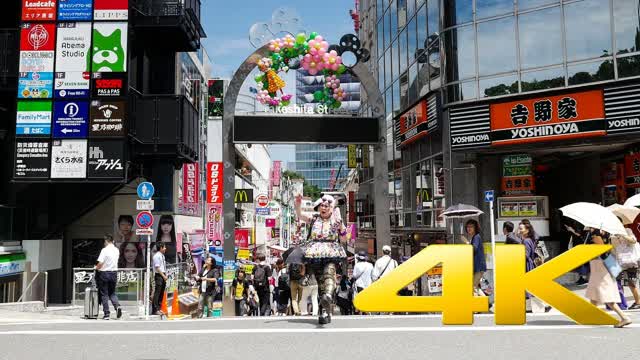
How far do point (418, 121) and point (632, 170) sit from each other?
28.1 ft

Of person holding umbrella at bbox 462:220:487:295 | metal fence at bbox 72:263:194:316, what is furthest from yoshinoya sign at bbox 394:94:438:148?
metal fence at bbox 72:263:194:316

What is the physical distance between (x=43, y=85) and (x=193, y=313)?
856 cm

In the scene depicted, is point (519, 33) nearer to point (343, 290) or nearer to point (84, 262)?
point (343, 290)

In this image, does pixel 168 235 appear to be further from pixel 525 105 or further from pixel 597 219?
pixel 597 219

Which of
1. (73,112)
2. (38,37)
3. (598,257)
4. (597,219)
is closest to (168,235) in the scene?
(73,112)

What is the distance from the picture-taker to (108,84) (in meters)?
18.9

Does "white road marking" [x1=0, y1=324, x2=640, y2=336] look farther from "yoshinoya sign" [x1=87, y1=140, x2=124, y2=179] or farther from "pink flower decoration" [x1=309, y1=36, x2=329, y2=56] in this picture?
"yoshinoya sign" [x1=87, y1=140, x2=124, y2=179]

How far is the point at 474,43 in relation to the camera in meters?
21.3

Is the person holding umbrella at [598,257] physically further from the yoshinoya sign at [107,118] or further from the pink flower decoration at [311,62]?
the yoshinoya sign at [107,118]

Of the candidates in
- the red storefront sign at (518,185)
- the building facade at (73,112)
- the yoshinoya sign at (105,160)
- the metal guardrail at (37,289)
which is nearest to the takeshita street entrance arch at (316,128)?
the building facade at (73,112)

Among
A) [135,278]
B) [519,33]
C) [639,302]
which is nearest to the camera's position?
[639,302]

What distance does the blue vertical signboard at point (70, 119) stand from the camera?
61.6 ft

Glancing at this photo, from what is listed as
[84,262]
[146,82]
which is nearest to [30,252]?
[84,262]

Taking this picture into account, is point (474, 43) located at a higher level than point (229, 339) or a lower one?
higher
